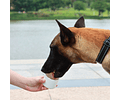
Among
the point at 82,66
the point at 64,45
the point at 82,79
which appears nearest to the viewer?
the point at 64,45

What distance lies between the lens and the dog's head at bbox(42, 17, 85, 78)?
2.39 m

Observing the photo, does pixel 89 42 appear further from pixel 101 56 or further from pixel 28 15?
pixel 28 15

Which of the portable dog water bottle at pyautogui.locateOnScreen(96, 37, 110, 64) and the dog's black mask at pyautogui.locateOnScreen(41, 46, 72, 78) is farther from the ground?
the portable dog water bottle at pyautogui.locateOnScreen(96, 37, 110, 64)

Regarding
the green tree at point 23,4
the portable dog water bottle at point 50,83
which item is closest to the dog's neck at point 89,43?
the portable dog water bottle at point 50,83

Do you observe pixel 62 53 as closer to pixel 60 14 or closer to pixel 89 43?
pixel 89 43

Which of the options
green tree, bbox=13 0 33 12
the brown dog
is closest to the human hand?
the brown dog

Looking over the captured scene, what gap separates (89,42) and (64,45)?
0.32 metres

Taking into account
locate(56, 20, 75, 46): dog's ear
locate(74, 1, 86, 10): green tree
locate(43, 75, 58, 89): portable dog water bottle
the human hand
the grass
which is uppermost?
locate(74, 1, 86, 10): green tree

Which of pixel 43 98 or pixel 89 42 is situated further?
pixel 43 98

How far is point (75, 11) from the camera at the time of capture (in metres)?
26.0

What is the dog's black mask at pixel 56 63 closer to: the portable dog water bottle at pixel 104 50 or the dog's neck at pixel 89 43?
the dog's neck at pixel 89 43

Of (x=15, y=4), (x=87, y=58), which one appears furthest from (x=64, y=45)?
(x=15, y=4)

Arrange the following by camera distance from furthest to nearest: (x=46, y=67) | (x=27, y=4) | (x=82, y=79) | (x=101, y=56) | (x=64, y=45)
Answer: (x=27, y=4), (x=82, y=79), (x=46, y=67), (x=64, y=45), (x=101, y=56)

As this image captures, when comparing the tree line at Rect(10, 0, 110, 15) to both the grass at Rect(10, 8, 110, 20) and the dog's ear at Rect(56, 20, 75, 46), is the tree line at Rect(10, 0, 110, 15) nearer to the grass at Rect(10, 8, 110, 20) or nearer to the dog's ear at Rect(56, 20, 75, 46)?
the grass at Rect(10, 8, 110, 20)
